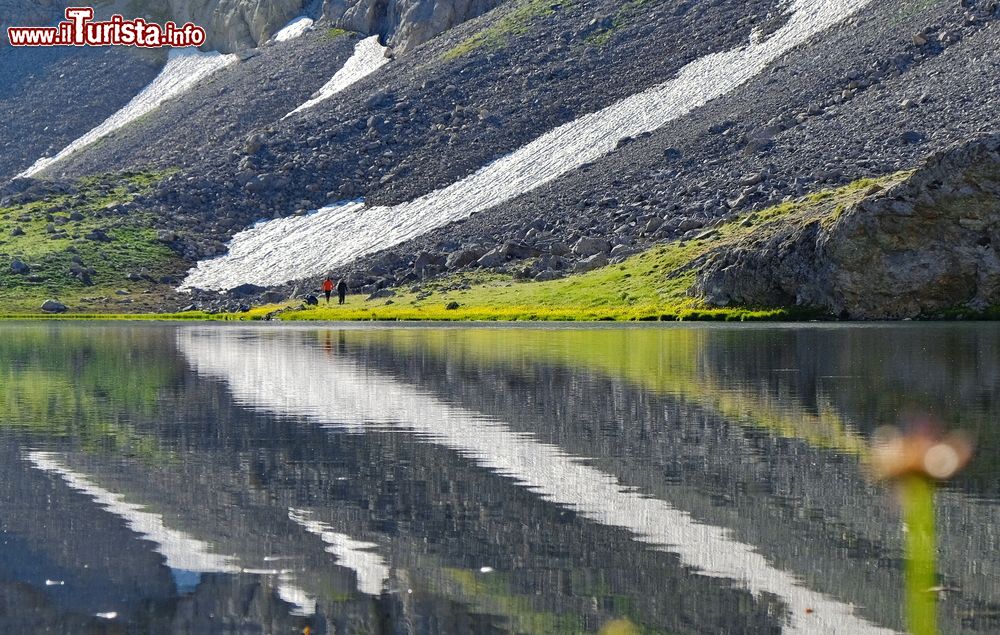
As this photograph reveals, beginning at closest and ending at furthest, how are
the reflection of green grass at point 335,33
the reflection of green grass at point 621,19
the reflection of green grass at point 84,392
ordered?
the reflection of green grass at point 84,392 → the reflection of green grass at point 621,19 → the reflection of green grass at point 335,33

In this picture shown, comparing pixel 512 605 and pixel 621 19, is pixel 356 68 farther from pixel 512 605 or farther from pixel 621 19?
pixel 512 605

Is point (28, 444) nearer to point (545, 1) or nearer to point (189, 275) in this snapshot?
point (189, 275)

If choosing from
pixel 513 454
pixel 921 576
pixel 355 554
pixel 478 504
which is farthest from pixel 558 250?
pixel 921 576

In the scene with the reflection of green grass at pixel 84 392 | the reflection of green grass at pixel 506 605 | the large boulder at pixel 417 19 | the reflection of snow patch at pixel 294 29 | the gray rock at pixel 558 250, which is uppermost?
the reflection of snow patch at pixel 294 29

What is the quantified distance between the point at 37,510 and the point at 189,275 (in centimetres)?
9239

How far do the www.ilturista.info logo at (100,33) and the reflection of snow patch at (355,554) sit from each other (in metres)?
178

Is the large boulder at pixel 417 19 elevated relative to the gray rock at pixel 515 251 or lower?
elevated

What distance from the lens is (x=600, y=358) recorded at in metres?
34.0

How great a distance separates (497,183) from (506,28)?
32.4 metres

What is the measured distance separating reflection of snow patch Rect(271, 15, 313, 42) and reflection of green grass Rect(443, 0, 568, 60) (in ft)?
113

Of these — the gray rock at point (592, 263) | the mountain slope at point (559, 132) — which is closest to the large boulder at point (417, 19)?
the mountain slope at point (559, 132)

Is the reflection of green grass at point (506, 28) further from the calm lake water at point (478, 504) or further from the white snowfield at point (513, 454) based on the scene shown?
the calm lake water at point (478, 504)

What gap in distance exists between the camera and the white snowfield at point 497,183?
325ft

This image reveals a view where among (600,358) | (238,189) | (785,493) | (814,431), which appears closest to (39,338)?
(600,358)
